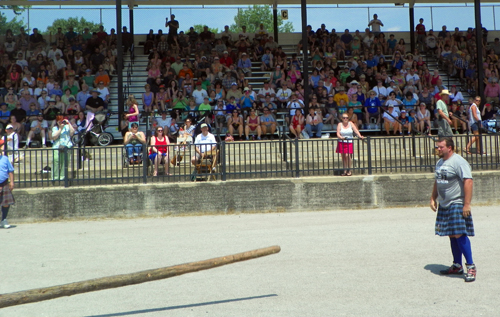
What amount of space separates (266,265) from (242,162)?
17.3ft

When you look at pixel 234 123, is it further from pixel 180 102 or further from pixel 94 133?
pixel 94 133

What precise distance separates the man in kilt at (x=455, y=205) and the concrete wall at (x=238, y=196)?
5581 mm

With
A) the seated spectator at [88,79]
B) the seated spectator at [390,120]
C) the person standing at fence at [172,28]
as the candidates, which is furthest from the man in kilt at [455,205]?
the person standing at fence at [172,28]

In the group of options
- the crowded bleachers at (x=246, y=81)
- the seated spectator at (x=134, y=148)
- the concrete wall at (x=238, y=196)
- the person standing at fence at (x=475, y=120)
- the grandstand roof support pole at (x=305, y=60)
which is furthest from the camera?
the crowded bleachers at (x=246, y=81)

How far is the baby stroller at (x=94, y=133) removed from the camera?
14841 mm

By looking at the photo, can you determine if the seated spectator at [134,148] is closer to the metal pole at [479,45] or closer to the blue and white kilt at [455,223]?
the blue and white kilt at [455,223]

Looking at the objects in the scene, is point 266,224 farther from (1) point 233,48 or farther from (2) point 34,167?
(1) point 233,48

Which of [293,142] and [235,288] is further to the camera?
[293,142]

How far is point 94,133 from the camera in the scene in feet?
51.1

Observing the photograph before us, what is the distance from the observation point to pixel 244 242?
8695 millimetres

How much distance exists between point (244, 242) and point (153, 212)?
364 cm

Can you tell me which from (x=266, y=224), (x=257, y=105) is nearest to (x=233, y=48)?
(x=257, y=105)

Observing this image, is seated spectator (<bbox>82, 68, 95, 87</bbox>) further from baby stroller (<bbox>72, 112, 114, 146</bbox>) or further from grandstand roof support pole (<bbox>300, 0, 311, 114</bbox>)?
grandstand roof support pole (<bbox>300, 0, 311, 114</bbox>)

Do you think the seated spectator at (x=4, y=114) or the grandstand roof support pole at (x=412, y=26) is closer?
the seated spectator at (x=4, y=114)
